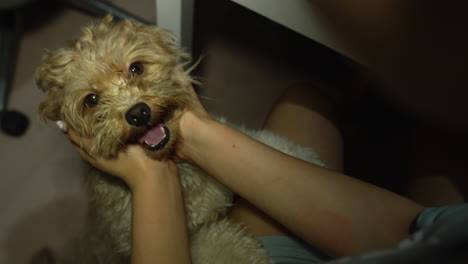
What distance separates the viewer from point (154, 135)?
82 centimetres

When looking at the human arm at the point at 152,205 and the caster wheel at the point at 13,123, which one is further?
the caster wheel at the point at 13,123

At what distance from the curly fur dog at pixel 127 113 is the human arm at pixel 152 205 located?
0.09ft

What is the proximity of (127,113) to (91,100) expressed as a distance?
4.5 inches

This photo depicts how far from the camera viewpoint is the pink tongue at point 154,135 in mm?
813

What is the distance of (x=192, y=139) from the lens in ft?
2.72

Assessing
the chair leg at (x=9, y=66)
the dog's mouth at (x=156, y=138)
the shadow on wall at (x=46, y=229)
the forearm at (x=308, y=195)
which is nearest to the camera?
the forearm at (x=308, y=195)

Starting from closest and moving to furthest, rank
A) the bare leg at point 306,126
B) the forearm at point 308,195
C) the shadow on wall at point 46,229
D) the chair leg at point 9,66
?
the forearm at point 308,195 → the bare leg at point 306,126 → the shadow on wall at point 46,229 → the chair leg at point 9,66

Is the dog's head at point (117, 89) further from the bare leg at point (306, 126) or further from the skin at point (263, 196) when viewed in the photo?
the bare leg at point (306, 126)

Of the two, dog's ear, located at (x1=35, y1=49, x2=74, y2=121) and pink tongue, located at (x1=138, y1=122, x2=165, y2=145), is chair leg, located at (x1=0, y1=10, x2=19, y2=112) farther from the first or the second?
pink tongue, located at (x1=138, y1=122, x2=165, y2=145)

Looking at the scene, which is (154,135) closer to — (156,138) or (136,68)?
(156,138)

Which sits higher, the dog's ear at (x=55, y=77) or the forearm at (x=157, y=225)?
the dog's ear at (x=55, y=77)

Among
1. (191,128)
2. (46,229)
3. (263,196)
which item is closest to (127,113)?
(191,128)

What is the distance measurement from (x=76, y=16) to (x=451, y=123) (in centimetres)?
147

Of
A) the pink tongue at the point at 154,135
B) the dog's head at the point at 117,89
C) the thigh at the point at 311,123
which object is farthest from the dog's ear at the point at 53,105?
the thigh at the point at 311,123
